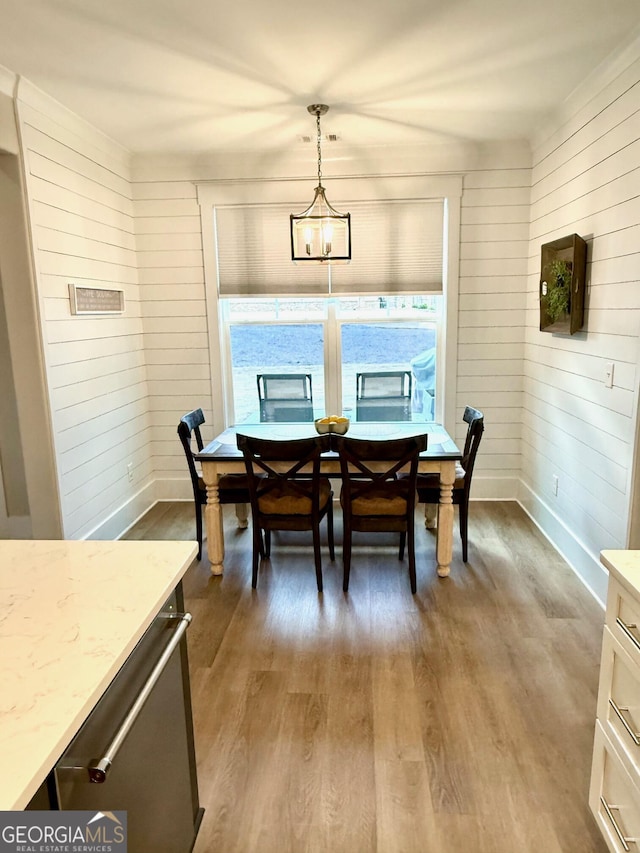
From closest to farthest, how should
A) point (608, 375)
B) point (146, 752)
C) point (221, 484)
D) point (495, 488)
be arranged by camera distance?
1. point (146, 752)
2. point (608, 375)
3. point (221, 484)
4. point (495, 488)

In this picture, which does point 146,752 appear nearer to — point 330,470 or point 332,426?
point 330,470

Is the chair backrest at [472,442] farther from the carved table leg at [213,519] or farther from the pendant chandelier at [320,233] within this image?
the carved table leg at [213,519]

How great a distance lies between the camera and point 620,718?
147cm

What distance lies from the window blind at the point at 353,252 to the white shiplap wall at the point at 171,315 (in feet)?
0.85

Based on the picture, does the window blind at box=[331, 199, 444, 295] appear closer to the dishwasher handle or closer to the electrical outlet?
the electrical outlet

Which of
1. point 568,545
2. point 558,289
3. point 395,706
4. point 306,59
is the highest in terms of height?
point 306,59

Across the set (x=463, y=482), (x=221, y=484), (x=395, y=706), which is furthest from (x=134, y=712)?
(x=463, y=482)

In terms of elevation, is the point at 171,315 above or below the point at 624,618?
above

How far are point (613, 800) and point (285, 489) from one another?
2087mm

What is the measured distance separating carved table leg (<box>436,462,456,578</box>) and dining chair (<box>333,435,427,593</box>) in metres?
0.24

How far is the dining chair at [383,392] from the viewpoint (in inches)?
176

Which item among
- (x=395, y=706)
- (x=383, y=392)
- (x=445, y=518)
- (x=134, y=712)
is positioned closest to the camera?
(x=134, y=712)

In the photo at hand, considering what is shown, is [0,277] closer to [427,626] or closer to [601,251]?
[427,626]

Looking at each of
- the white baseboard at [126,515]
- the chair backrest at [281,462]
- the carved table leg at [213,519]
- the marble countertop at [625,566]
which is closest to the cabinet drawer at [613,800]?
the marble countertop at [625,566]
